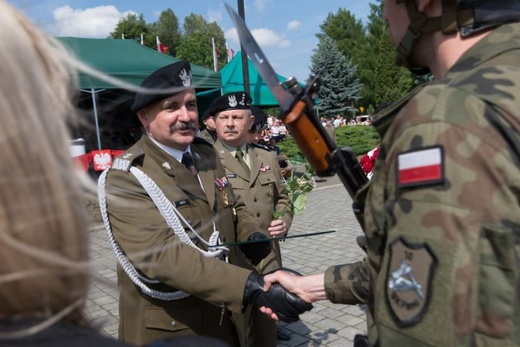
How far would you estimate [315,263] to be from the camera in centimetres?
607

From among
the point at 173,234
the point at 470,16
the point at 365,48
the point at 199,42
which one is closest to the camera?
the point at 470,16

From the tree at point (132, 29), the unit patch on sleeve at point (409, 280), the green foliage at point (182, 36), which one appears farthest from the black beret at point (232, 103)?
the tree at point (132, 29)

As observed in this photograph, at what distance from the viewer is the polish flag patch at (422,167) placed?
1.09 meters

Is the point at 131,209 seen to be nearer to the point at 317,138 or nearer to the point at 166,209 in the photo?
the point at 166,209

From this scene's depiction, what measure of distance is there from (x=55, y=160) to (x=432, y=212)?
817 millimetres

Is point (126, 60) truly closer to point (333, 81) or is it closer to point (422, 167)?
point (422, 167)

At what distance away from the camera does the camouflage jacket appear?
106 cm

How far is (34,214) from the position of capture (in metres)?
0.71

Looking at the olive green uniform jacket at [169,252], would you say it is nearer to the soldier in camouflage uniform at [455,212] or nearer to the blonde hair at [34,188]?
the soldier in camouflage uniform at [455,212]

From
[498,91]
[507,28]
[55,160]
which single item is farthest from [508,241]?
[55,160]

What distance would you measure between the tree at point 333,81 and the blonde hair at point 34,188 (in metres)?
34.8

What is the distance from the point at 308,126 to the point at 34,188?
1.00m

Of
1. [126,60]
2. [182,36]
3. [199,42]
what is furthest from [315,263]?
[182,36]

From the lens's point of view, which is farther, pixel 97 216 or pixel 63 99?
pixel 97 216
